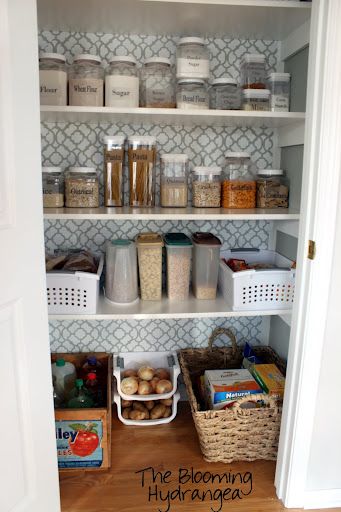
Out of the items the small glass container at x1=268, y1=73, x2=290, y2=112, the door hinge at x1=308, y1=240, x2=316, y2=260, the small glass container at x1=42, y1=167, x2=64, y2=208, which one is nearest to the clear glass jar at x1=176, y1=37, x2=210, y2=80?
the small glass container at x1=268, y1=73, x2=290, y2=112

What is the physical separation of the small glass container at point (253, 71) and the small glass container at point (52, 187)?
82 cm

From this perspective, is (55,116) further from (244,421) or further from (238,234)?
(244,421)

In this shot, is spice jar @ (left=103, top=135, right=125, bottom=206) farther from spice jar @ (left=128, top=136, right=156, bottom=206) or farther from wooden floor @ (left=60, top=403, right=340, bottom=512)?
wooden floor @ (left=60, top=403, right=340, bottom=512)

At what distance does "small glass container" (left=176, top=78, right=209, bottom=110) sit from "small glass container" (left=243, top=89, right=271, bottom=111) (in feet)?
0.60

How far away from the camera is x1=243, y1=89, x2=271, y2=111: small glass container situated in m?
1.73

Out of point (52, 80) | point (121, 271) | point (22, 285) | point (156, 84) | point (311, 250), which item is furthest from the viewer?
point (121, 271)

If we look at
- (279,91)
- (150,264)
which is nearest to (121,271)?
(150,264)

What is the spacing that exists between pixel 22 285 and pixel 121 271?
1.94 ft

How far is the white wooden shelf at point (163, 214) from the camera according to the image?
1.58m

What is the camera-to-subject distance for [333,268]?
143cm

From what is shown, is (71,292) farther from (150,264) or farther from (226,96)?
(226,96)

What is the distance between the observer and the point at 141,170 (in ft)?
5.81

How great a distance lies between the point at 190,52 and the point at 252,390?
1.34 metres

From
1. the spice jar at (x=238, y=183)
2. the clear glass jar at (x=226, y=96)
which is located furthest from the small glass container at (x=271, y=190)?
the clear glass jar at (x=226, y=96)
